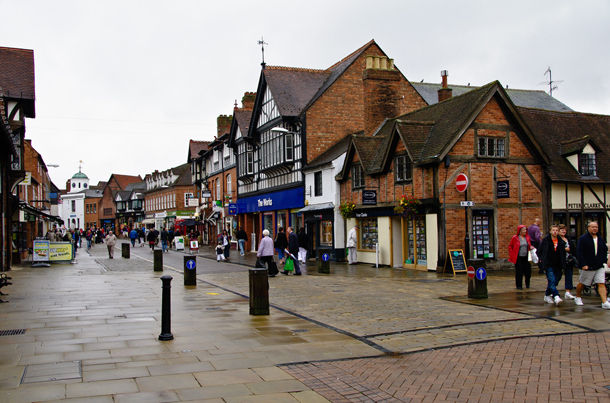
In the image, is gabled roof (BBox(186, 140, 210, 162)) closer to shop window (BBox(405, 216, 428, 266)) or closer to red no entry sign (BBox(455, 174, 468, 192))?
shop window (BBox(405, 216, 428, 266))

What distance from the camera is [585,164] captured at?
79.7ft

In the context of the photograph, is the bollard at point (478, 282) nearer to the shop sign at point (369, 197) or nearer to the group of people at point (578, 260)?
the group of people at point (578, 260)

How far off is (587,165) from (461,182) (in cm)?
727

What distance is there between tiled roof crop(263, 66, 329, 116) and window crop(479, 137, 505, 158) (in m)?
13.0

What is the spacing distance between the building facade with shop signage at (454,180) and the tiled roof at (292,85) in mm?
10072

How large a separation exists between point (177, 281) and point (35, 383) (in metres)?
12.2

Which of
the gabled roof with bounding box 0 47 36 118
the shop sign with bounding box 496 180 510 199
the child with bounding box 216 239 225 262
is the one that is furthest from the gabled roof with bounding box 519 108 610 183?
the gabled roof with bounding box 0 47 36 118

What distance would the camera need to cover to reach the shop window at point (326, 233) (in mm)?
29469

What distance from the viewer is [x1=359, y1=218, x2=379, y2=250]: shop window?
1021 inches

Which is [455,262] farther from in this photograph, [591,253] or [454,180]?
[591,253]

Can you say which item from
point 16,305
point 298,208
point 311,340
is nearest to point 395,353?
point 311,340

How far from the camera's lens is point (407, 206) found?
72.8 ft

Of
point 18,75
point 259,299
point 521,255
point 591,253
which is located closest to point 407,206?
point 521,255

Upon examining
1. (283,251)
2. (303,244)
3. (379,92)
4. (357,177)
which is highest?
(379,92)
